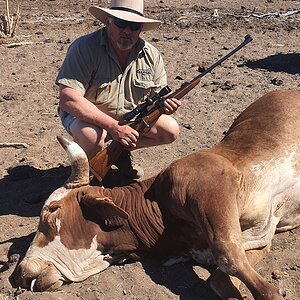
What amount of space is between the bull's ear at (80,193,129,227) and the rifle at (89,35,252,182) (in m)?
0.87

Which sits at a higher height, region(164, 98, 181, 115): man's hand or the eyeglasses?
the eyeglasses

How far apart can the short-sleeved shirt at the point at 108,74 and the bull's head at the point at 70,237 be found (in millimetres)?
1209

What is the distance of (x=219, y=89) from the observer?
936 cm

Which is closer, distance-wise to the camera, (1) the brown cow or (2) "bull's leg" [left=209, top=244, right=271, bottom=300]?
(2) "bull's leg" [left=209, top=244, right=271, bottom=300]

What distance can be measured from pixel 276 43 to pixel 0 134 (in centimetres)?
631

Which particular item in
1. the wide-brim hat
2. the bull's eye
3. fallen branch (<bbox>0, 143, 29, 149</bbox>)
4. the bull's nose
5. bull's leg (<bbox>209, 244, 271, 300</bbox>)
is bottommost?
fallen branch (<bbox>0, 143, 29, 149</bbox>)

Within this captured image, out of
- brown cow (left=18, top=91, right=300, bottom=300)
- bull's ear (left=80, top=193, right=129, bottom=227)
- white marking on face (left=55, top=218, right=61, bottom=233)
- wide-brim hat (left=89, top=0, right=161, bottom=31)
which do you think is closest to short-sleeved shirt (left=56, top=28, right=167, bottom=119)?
wide-brim hat (left=89, top=0, right=161, bottom=31)

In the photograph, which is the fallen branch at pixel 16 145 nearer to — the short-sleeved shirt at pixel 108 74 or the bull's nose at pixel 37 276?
the short-sleeved shirt at pixel 108 74

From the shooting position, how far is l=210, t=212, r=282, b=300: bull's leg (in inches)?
172

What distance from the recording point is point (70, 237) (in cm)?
491

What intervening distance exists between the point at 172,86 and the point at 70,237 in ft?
16.6

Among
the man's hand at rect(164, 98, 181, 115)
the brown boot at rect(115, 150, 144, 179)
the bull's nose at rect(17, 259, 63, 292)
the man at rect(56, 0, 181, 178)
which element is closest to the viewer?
the bull's nose at rect(17, 259, 63, 292)

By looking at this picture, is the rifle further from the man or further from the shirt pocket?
the shirt pocket

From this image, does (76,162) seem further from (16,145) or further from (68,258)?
(16,145)
